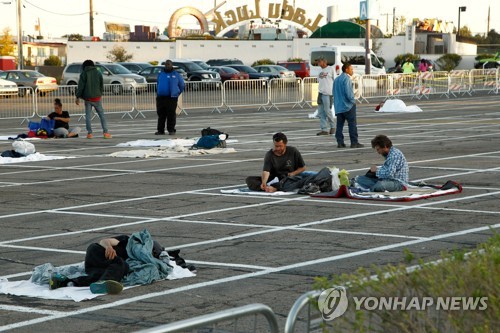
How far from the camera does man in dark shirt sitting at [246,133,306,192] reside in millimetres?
15062

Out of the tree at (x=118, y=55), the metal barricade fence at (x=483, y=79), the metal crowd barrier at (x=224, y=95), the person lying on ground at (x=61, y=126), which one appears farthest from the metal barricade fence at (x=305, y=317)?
the tree at (x=118, y=55)

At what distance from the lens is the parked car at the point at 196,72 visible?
5431 centimetres

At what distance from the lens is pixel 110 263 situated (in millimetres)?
9211

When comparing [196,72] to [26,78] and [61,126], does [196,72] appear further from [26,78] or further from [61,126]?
[61,126]

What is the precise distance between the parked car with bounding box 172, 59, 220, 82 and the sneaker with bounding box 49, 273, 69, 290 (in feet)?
149

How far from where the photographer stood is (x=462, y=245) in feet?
35.2

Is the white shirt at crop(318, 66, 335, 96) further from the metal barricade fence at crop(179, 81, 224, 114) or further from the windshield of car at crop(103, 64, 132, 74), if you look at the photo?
the windshield of car at crop(103, 64, 132, 74)

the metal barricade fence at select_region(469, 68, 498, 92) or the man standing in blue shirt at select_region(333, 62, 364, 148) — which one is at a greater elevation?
the man standing in blue shirt at select_region(333, 62, 364, 148)

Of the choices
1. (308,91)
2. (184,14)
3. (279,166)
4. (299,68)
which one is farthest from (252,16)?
(279,166)

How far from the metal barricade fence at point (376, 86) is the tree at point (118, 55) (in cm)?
3838

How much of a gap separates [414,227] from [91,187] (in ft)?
19.9

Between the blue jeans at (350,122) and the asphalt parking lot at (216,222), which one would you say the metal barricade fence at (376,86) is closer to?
the asphalt parking lot at (216,222)

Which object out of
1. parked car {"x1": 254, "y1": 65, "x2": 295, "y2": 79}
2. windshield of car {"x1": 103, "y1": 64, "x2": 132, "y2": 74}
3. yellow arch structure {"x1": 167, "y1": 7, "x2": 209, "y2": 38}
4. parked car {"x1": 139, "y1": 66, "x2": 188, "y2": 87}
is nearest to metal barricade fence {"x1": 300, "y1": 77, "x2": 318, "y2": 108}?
parked car {"x1": 139, "y1": 66, "x2": 188, "y2": 87}

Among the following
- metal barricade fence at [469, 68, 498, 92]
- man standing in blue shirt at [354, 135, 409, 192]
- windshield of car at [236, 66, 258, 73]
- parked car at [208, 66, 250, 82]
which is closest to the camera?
man standing in blue shirt at [354, 135, 409, 192]
